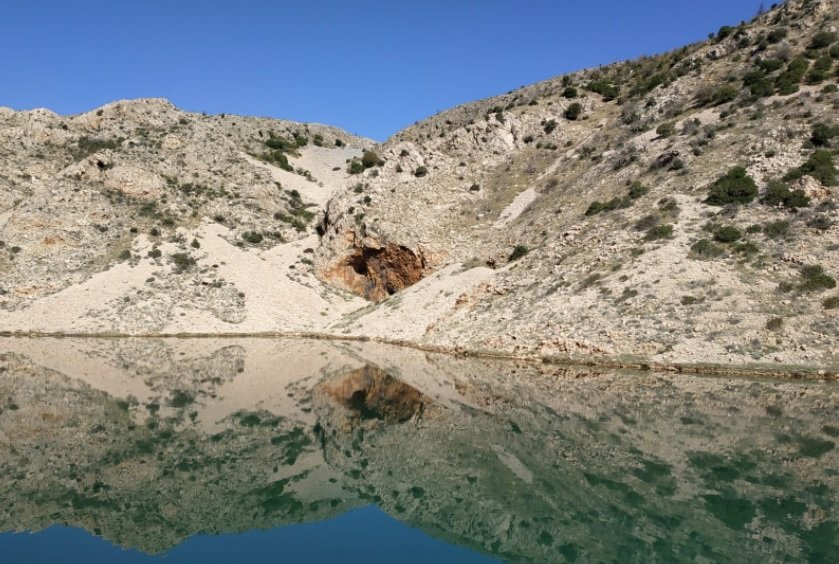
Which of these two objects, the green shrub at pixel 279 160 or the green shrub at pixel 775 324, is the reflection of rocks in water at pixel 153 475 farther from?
the green shrub at pixel 279 160

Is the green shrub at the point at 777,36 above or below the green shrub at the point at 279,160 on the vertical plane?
above

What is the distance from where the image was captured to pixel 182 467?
1346 centimetres

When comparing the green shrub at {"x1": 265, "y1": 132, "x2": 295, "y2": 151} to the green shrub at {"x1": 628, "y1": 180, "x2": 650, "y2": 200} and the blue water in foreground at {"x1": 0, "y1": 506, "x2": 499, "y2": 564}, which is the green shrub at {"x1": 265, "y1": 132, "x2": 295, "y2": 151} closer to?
the green shrub at {"x1": 628, "y1": 180, "x2": 650, "y2": 200}

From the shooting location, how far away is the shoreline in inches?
981

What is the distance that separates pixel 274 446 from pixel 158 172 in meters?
54.3

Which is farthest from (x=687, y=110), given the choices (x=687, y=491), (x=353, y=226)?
(x=687, y=491)

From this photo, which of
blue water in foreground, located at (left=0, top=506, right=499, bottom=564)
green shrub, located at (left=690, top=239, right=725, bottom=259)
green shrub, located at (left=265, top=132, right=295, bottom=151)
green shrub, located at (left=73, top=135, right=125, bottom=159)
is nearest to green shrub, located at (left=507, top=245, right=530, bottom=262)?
green shrub, located at (left=690, top=239, right=725, bottom=259)

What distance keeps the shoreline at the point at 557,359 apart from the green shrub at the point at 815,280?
5.47 meters

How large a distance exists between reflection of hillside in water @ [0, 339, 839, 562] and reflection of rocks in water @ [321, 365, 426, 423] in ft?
0.41

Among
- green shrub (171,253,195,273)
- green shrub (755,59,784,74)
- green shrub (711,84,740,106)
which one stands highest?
green shrub (755,59,784,74)

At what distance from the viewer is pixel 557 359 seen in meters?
30.5

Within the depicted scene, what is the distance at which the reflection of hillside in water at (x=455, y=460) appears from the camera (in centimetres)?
1022

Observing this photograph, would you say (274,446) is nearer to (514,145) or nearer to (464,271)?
(464,271)

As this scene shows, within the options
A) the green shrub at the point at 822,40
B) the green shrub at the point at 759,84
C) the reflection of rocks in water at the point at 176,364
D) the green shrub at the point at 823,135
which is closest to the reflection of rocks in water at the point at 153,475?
the reflection of rocks in water at the point at 176,364
